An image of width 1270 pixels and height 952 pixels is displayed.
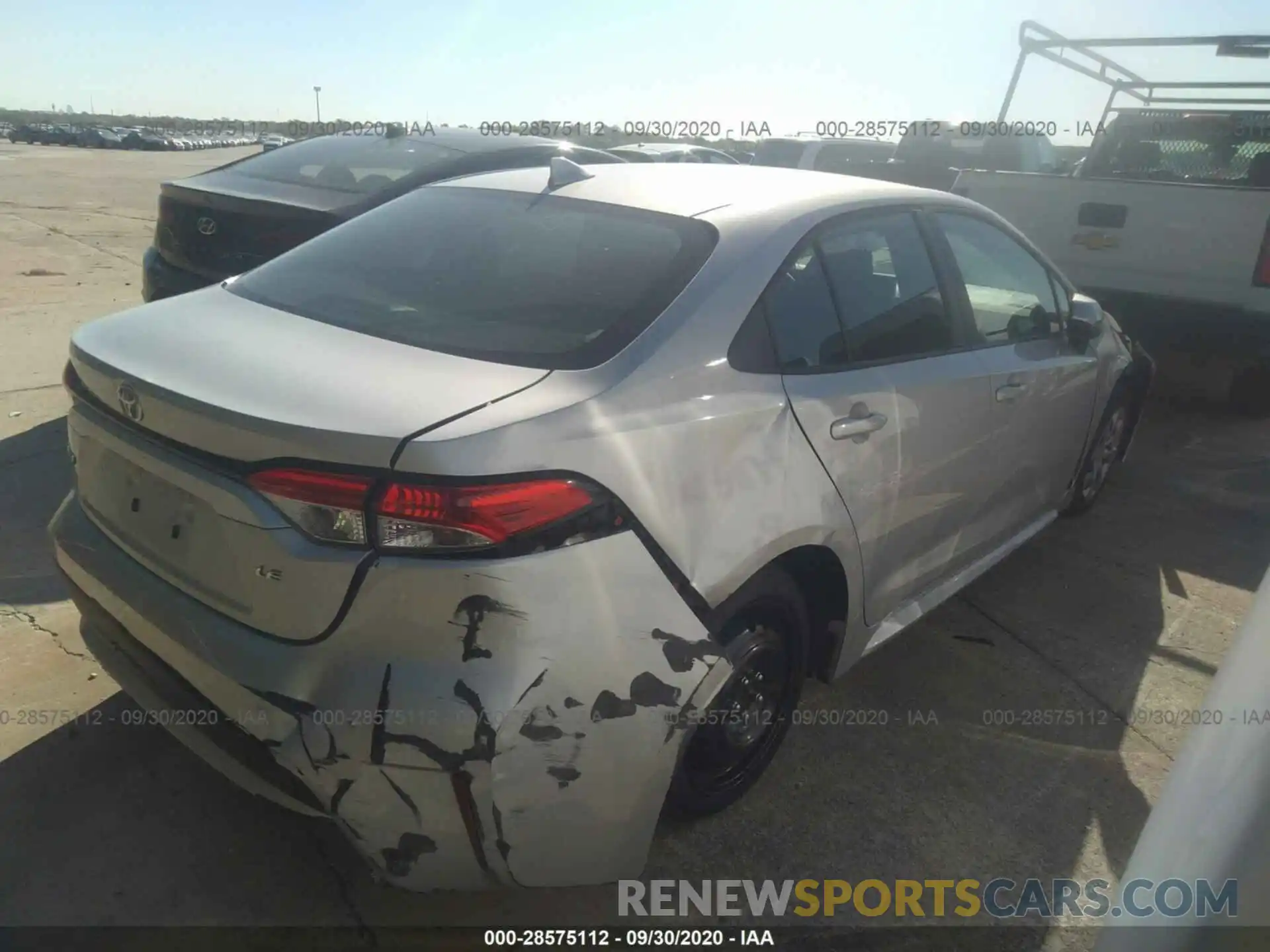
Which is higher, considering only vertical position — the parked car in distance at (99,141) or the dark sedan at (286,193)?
the dark sedan at (286,193)

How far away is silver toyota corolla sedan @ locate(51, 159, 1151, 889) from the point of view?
172cm

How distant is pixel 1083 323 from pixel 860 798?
2.14 m

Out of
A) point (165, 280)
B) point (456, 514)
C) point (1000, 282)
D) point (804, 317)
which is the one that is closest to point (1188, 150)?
point (1000, 282)

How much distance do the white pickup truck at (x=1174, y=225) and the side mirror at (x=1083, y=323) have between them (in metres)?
→ 2.54

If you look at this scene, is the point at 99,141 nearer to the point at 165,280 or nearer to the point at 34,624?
the point at 165,280

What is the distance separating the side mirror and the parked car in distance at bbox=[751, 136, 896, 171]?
8.95m

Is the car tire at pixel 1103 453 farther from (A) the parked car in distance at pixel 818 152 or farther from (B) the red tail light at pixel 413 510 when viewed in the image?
(A) the parked car in distance at pixel 818 152

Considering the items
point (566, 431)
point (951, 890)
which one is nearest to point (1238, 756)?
point (566, 431)

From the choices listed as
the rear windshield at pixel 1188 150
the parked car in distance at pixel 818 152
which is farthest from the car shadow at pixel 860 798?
the parked car in distance at pixel 818 152

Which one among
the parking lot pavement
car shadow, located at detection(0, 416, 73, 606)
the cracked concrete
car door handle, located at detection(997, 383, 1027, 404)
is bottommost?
car shadow, located at detection(0, 416, 73, 606)

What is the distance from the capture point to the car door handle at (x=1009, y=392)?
10.4 ft

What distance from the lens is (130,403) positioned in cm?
204

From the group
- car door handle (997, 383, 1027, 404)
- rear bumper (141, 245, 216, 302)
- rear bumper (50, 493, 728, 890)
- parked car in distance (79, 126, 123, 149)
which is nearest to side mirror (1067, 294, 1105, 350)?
car door handle (997, 383, 1027, 404)

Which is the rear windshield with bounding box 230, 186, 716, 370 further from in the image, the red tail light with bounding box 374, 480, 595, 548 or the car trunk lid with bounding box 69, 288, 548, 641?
the red tail light with bounding box 374, 480, 595, 548
